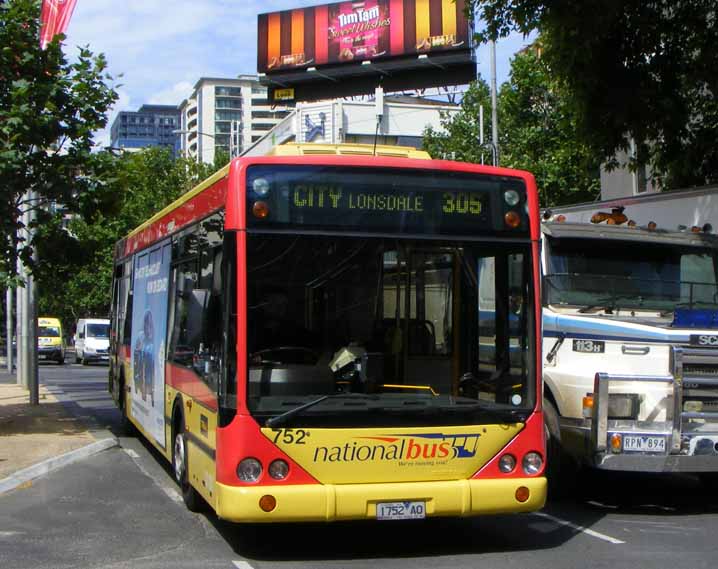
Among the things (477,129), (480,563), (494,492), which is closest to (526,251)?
(494,492)

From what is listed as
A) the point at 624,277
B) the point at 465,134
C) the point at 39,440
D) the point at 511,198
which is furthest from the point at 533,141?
the point at 511,198

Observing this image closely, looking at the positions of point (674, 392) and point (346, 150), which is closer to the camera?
point (346, 150)

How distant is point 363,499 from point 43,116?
919 centimetres

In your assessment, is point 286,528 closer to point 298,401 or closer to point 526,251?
point 298,401

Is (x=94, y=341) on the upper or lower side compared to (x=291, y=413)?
lower

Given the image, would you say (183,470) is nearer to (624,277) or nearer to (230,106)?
(624,277)

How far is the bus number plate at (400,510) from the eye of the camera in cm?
726

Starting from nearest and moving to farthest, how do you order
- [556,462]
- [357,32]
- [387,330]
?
[387,330] → [556,462] → [357,32]

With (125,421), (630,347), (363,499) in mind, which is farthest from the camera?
(125,421)

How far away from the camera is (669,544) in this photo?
318 inches

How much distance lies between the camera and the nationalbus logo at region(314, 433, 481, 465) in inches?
285

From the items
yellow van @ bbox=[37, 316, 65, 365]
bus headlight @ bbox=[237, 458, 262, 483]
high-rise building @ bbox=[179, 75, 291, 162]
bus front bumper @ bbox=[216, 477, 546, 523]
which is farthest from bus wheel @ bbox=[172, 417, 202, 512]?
high-rise building @ bbox=[179, 75, 291, 162]

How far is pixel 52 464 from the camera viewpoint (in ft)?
38.4

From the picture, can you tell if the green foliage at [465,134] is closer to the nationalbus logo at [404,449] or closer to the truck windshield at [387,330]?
the truck windshield at [387,330]
